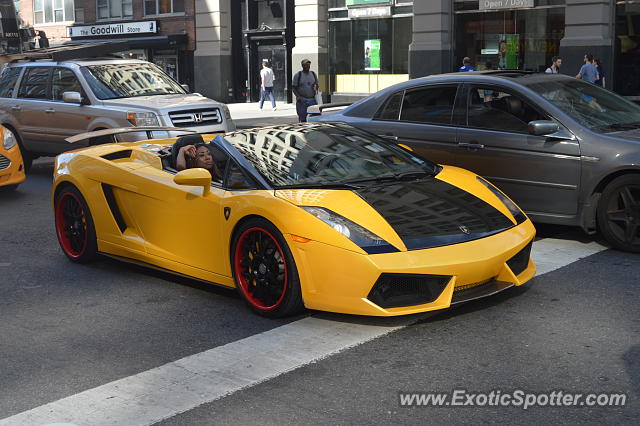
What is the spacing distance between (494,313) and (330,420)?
2071mm

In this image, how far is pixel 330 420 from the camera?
428 centimetres

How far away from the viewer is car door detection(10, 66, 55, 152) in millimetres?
14539

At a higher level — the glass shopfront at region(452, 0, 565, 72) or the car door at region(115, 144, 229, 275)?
the glass shopfront at region(452, 0, 565, 72)

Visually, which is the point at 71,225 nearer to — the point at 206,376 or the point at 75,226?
the point at 75,226

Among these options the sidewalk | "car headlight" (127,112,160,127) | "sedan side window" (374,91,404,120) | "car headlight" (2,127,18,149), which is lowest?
the sidewalk

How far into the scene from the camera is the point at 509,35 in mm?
25328

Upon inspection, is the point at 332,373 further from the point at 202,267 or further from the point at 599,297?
the point at 599,297

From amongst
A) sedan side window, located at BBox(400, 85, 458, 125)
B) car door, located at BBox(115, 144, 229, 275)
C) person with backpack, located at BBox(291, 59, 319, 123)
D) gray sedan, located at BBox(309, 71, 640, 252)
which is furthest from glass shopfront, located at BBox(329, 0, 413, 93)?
car door, located at BBox(115, 144, 229, 275)

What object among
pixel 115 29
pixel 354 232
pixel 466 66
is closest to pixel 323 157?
pixel 354 232

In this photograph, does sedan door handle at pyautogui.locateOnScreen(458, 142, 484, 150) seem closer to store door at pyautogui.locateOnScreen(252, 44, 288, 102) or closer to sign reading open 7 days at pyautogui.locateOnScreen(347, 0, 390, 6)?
sign reading open 7 days at pyautogui.locateOnScreen(347, 0, 390, 6)

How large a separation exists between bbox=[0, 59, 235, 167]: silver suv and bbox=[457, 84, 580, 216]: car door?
18.0 feet

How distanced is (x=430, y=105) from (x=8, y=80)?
29.6 feet

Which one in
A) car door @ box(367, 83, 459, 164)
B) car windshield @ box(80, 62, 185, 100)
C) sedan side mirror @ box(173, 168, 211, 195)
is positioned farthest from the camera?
car windshield @ box(80, 62, 185, 100)

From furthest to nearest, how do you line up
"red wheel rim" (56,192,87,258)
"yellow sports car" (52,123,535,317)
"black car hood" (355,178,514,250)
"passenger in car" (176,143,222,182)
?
"red wheel rim" (56,192,87,258), "passenger in car" (176,143,222,182), "black car hood" (355,178,514,250), "yellow sports car" (52,123,535,317)
